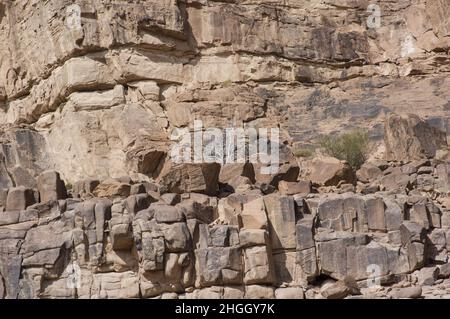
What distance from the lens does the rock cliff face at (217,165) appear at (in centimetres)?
2612

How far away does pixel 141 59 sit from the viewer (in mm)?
37812

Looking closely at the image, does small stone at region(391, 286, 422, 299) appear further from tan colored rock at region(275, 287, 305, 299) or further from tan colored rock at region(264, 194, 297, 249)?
tan colored rock at region(264, 194, 297, 249)

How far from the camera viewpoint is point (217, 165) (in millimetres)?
29891

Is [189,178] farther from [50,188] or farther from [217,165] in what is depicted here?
[50,188]

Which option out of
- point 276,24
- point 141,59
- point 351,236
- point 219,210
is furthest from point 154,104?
point 351,236

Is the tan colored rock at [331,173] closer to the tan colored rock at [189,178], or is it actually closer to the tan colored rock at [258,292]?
the tan colored rock at [189,178]

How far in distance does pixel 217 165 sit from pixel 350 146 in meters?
7.28

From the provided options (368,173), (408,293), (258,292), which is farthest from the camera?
(368,173)

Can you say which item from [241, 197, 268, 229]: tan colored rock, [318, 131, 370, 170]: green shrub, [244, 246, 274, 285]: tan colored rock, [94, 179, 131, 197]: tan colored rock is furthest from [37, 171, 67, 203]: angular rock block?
[318, 131, 370, 170]: green shrub

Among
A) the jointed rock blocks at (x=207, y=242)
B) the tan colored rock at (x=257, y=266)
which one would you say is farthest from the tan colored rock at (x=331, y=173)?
the tan colored rock at (x=257, y=266)

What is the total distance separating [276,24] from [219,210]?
1466 cm

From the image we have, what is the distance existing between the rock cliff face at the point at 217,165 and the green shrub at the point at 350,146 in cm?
57

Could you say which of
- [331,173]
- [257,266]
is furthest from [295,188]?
[257,266]

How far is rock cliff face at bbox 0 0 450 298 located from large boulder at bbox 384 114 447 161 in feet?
0.20
